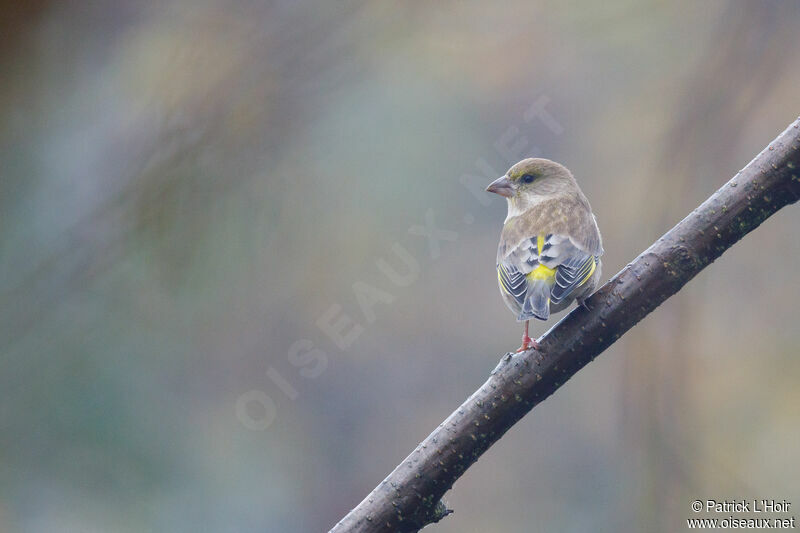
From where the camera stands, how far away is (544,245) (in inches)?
147

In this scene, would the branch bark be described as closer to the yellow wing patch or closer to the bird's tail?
the bird's tail

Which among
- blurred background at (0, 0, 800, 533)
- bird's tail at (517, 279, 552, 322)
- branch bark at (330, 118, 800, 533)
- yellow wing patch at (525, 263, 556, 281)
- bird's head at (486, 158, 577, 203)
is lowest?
branch bark at (330, 118, 800, 533)

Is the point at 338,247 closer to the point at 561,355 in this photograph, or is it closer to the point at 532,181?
the point at 532,181

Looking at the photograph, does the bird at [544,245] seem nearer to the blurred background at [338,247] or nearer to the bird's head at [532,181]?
the bird's head at [532,181]

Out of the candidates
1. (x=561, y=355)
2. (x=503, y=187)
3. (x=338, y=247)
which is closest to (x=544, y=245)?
(x=503, y=187)

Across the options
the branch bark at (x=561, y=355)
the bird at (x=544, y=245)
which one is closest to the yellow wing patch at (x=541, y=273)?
the bird at (x=544, y=245)

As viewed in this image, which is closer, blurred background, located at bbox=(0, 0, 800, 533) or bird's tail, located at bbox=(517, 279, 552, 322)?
bird's tail, located at bbox=(517, 279, 552, 322)

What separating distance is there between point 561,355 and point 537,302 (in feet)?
2.51

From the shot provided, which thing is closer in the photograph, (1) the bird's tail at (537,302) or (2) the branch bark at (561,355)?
(2) the branch bark at (561,355)

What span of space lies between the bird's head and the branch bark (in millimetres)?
1871

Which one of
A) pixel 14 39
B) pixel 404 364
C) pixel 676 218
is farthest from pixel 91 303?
pixel 676 218

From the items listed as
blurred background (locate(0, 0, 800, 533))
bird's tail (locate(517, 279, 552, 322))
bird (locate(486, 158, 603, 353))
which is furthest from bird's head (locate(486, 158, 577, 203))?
blurred background (locate(0, 0, 800, 533))

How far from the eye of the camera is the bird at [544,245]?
11.0 feet

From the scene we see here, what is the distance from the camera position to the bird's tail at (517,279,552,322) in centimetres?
319
